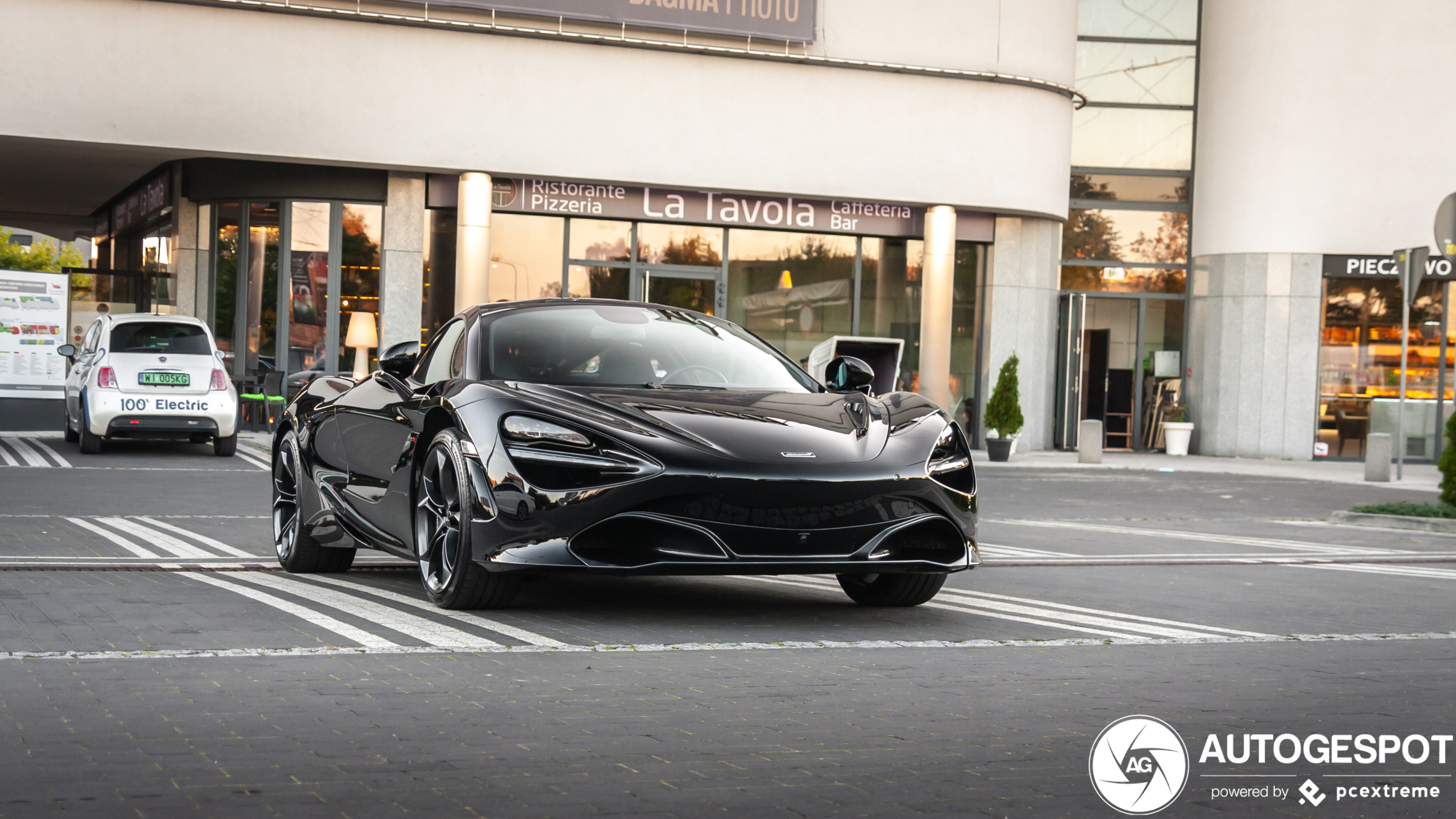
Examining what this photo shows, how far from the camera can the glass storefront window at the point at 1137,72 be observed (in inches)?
1165

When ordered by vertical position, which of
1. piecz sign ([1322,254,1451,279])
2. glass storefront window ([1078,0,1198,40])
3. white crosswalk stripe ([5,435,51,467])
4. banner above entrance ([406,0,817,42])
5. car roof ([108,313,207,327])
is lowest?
white crosswalk stripe ([5,435,51,467])

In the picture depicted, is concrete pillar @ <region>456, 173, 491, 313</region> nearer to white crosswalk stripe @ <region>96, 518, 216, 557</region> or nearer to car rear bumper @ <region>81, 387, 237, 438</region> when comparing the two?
car rear bumper @ <region>81, 387, 237, 438</region>

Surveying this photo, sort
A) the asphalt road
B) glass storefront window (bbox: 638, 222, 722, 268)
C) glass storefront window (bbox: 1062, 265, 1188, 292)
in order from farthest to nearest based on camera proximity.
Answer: glass storefront window (bbox: 1062, 265, 1188, 292) < glass storefront window (bbox: 638, 222, 722, 268) < the asphalt road

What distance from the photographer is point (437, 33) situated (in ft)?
76.6

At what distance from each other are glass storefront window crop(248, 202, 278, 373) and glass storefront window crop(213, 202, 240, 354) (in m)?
0.32

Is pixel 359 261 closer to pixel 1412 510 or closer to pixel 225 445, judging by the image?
pixel 225 445

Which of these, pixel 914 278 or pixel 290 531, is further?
pixel 914 278

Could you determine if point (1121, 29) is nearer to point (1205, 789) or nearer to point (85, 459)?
point (85, 459)

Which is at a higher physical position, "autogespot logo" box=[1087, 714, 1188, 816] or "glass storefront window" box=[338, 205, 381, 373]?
"glass storefront window" box=[338, 205, 381, 373]

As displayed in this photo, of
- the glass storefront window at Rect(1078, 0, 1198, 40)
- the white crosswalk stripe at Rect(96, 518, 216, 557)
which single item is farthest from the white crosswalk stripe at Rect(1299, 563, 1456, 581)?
the glass storefront window at Rect(1078, 0, 1198, 40)

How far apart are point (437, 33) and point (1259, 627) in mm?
18682

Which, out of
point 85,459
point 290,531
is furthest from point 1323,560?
point 85,459

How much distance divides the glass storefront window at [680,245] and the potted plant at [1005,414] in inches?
194

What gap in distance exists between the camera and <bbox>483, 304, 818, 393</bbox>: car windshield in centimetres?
702
